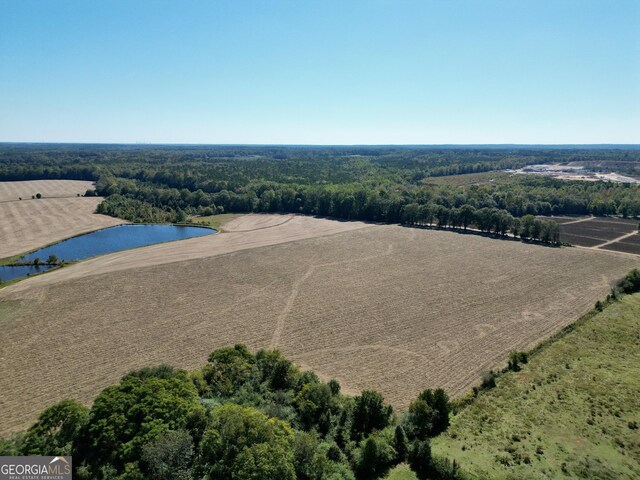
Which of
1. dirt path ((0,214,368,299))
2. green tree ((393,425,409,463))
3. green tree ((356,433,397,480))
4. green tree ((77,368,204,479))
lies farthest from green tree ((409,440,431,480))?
dirt path ((0,214,368,299))

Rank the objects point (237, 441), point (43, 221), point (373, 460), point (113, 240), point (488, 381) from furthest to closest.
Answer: point (43, 221) < point (113, 240) < point (488, 381) < point (373, 460) < point (237, 441)

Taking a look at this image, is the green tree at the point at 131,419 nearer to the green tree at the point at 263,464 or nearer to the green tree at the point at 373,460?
the green tree at the point at 263,464

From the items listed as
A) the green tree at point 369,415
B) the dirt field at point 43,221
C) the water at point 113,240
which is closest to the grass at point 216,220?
the water at point 113,240

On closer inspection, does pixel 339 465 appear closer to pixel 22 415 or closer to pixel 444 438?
pixel 444 438

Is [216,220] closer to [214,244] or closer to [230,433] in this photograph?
[214,244]

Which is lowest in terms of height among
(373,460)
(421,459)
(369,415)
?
(421,459)

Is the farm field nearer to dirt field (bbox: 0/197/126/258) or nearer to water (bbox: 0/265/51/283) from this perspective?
water (bbox: 0/265/51/283)

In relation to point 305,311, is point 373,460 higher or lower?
higher

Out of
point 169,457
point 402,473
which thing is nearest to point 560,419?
point 402,473
